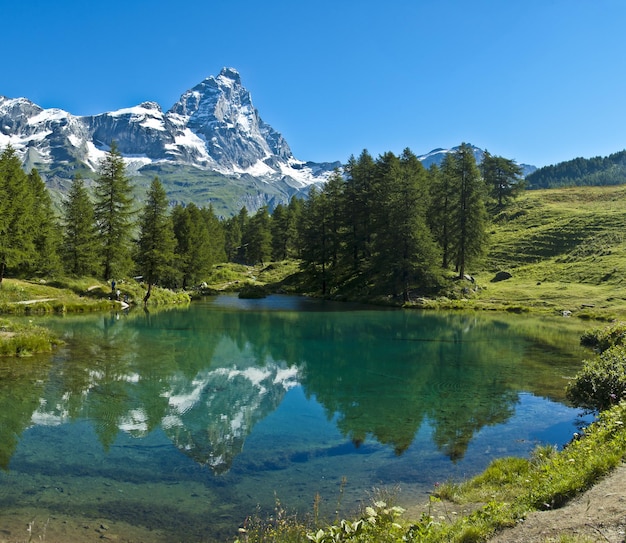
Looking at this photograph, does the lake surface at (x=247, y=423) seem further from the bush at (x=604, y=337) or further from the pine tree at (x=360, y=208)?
the pine tree at (x=360, y=208)

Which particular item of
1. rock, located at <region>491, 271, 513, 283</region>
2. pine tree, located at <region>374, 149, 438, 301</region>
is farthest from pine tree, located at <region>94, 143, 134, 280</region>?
rock, located at <region>491, 271, 513, 283</region>

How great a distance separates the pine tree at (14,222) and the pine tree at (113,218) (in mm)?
8480

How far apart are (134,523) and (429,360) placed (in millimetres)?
19247

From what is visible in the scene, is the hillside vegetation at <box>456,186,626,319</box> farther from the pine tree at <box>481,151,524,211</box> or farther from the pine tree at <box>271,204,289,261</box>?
the pine tree at <box>271,204,289,261</box>

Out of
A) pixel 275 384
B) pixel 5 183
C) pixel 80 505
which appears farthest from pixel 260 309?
pixel 80 505

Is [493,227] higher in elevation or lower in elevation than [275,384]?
higher

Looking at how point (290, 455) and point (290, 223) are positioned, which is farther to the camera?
point (290, 223)

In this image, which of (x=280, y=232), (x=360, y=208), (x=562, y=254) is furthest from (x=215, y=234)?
(x=562, y=254)

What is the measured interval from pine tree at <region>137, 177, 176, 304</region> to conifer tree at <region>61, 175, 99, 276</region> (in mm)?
5276

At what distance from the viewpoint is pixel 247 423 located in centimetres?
1496

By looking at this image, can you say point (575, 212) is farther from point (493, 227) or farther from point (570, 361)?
point (570, 361)

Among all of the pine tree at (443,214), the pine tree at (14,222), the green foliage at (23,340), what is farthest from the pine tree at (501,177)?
the green foliage at (23,340)

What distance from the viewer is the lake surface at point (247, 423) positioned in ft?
31.3

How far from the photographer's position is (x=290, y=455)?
12305 mm
